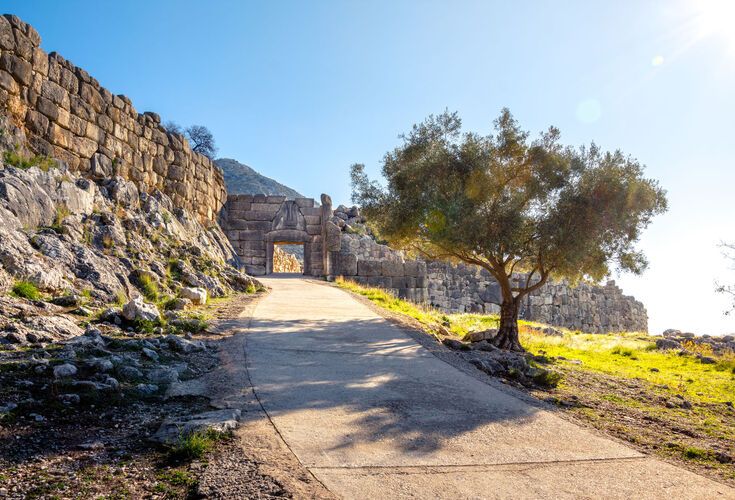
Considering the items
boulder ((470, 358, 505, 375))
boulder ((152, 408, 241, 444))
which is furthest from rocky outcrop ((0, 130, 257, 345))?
boulder ((470, 358, 505, 375))

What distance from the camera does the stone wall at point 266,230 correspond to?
21781 mm

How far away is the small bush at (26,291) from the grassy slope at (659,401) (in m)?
6.30

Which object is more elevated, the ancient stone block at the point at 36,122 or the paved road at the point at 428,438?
the ancient stone block at the point at 36,122

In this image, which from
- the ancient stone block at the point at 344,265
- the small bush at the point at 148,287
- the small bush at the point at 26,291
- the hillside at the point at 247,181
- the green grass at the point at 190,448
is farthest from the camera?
the hillside at the point at 247,181

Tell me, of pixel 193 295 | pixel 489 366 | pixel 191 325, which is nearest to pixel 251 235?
pixel 193 295

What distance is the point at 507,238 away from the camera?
10.4m

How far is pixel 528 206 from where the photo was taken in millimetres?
11008

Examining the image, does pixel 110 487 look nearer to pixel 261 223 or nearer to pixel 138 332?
pixel 138 332

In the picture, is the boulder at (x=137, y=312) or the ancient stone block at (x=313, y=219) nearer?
the boulder at (x=137, y=312)

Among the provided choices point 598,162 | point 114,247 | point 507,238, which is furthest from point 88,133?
point 598,162

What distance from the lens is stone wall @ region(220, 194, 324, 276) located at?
21781 millimetres

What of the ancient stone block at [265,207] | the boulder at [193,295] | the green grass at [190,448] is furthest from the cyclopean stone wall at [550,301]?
the green grass at [190,448]

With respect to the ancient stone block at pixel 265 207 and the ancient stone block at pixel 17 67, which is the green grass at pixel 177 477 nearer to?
the ancient stone block at pixel 17 67

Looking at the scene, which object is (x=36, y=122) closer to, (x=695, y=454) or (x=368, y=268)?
(x=695, y=454)
